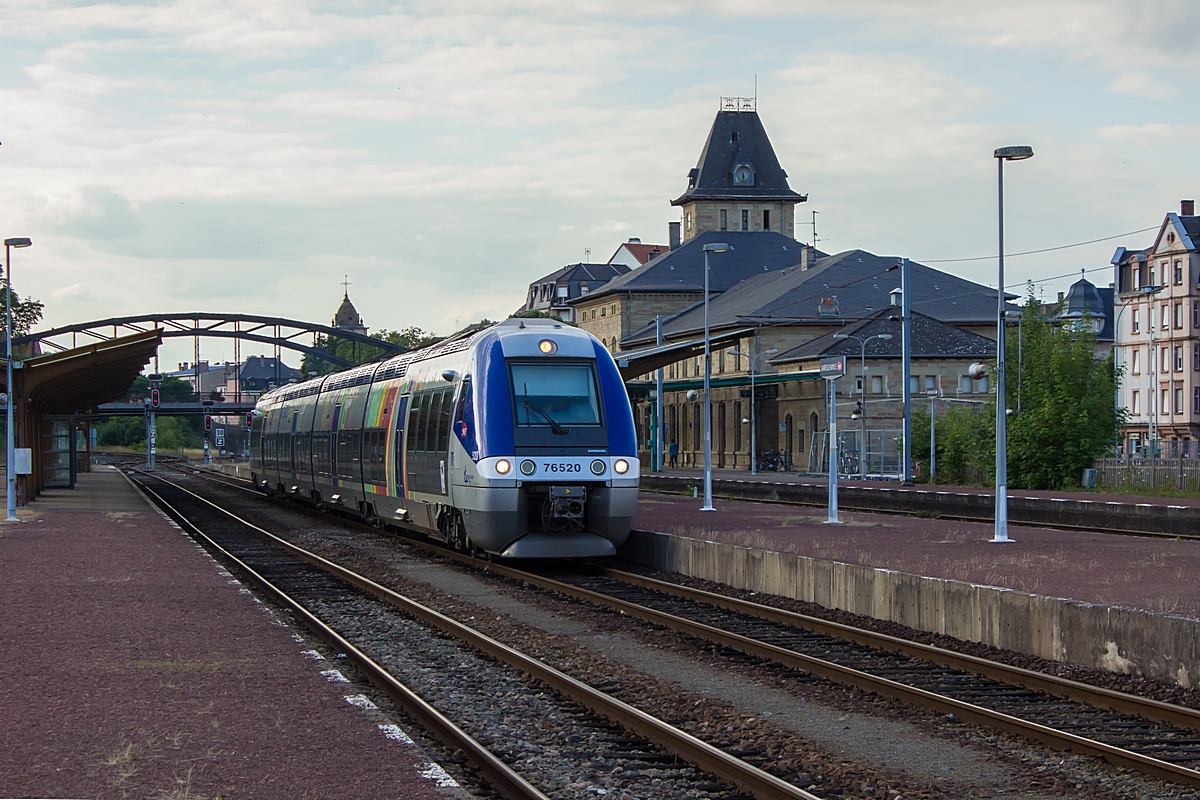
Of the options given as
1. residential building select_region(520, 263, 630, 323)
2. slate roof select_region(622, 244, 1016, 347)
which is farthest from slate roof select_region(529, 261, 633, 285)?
slate roof select_region(622, 244, 1016, 347)

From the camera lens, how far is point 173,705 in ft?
32.9

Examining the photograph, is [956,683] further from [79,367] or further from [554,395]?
[79,367]

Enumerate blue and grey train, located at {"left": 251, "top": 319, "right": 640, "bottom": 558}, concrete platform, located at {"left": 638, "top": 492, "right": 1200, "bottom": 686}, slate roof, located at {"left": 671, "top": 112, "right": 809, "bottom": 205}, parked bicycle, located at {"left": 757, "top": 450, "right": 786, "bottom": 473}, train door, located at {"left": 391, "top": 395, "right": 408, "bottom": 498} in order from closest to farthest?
concrete platform, located at {"left": 638, "top": 492, "right": 1200, "bottom": 686} → blue and grey train, located at {"left": 251, "top": 319, "right": 640, "bottom": 558} → train door, located at {"left": 391, "top": 395, "right": 408, "bottom": 498} → parked bicycle, located at {"left": 757, "top": 450, "right": 786, "bottom": 473} → slate roof, located at {"left": 671, "top": 112, "right": 809, "bottom": 205}

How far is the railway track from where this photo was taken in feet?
29.1

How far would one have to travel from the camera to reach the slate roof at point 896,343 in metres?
Answer: 71.6

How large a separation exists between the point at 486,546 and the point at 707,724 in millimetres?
10587

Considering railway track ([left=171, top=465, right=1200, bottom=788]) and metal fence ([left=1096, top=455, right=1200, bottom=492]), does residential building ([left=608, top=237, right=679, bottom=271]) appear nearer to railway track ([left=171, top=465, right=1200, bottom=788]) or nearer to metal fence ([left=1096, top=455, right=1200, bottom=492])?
metal fence ([left=1096, top=455, right=1200, bottom=492])

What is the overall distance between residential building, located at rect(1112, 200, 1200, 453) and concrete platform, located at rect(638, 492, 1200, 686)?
2334 inches

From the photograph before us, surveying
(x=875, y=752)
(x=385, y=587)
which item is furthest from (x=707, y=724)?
(x=385, y=587)

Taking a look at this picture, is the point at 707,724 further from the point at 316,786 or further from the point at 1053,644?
the point at 1053,644

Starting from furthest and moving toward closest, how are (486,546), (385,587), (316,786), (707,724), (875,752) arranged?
(486,546) < (385,587) < (707,724) < (875,752) < (316,786)

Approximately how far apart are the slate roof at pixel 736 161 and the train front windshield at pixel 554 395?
100668 mm

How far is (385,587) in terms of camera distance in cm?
1841

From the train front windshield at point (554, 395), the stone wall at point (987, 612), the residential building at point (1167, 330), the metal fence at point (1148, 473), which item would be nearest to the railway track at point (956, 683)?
the stone wall at point (987, 612)
